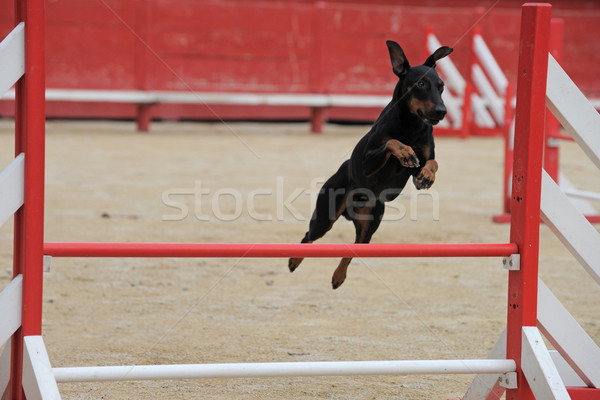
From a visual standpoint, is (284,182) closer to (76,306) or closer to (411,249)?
(76,306)

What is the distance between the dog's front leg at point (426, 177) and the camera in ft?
7.16

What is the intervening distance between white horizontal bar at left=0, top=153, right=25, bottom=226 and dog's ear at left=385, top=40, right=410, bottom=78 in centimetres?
100

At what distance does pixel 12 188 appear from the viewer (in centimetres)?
230

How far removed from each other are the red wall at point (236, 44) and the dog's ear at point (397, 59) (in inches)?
384

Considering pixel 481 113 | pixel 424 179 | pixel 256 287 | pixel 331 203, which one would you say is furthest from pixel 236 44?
pixel 424 179

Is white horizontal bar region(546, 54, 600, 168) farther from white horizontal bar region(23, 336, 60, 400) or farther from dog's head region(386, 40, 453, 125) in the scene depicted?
white horizontal bar region(23, 336, 60, 400)

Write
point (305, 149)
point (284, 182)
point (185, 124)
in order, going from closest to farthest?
point (284, 182) < point (305, 149) < point (185, 124)

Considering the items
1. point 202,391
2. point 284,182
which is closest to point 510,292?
point 202,391

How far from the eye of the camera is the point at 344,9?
12.4 metres

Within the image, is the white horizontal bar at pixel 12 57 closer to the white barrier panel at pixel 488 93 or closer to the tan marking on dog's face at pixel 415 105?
the tan marking on dog's face at pixel 415 105

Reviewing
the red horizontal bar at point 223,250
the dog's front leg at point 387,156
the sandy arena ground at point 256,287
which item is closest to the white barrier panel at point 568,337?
the red horizontal bar at point 223,250

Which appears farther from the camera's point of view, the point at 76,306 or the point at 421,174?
the point at 76,306

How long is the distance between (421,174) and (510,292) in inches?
25.5

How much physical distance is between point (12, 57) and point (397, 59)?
993mm
